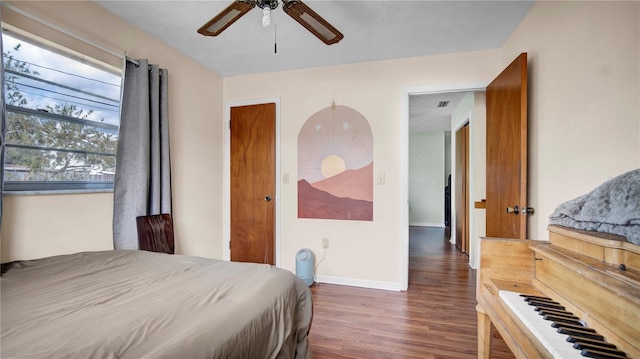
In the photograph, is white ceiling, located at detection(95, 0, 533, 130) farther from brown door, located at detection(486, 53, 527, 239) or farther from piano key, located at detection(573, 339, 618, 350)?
piano key, located at detection(573, 339, 618, 350)

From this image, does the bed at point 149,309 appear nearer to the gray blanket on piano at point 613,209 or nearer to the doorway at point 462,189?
the gray blanket on piano at point 613,209

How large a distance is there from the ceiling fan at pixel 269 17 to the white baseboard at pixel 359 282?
228cm

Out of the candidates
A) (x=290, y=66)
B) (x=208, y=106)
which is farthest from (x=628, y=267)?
(x=208, y=106)

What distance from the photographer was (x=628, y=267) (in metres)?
0.75

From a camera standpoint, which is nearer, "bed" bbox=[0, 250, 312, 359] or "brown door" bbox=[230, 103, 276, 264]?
"bed" bbox=[0, 250, 312, 359]

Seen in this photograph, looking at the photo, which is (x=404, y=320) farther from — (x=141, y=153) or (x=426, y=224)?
(x=426, y=224)

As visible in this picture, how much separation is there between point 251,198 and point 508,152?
8.28ft

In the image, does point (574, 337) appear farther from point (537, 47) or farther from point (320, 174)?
point (320, 174)

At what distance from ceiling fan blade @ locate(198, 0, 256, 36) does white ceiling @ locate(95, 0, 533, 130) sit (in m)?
0.43

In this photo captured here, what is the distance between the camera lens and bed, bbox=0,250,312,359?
72 centimetres

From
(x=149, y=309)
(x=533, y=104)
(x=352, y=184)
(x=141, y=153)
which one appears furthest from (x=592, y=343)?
(x=141, y=153)

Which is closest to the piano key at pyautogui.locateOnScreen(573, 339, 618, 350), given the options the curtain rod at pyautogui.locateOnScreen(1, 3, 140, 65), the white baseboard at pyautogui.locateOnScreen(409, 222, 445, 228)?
the curtain rod at pyautogui.locateOnScreen(1, 3, 140, 65)

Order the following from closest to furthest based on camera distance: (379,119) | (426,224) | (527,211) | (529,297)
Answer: (529,297) → (527,211) → (379,119) → (426,224)

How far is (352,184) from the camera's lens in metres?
2.87
